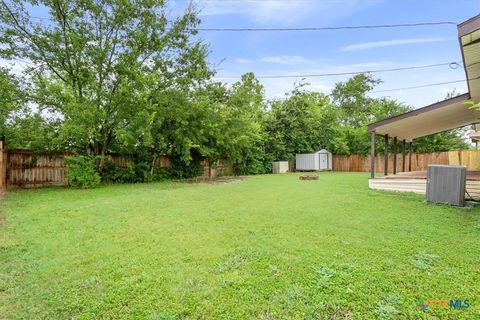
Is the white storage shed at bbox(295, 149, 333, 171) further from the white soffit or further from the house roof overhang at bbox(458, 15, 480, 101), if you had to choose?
the house roof overhang at bbox(458, 15, 480, 101)

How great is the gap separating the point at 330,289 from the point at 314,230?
192 cm

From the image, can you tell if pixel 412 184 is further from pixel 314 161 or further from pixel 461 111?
pixel 314 161

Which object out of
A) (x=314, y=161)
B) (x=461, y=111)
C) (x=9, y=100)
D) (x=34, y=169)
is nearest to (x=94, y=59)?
(x=9, y=100)

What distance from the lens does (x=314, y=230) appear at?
14.4ft

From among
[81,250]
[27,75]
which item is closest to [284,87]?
[27,75]

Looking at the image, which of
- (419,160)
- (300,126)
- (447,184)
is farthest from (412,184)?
(300,126)

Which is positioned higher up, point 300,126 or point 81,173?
point 300,126

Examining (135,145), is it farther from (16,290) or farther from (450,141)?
(450,141)

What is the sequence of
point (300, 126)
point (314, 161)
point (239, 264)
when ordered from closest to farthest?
point (239, 264) < point (314, 161) < point (300, 126)

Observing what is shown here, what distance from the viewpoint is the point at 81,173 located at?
32.9 ft

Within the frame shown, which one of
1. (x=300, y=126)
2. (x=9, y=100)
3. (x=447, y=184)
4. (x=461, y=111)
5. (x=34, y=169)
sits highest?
(x=300, y=126)

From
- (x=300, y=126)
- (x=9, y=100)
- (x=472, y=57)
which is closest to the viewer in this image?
(x=472, y=57)

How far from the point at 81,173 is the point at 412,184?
1137 centimetres

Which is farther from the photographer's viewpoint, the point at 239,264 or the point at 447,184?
the point at 447,184
